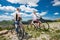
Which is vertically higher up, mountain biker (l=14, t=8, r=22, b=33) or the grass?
mountain biker (l=14, t=8, r=22, b=33)

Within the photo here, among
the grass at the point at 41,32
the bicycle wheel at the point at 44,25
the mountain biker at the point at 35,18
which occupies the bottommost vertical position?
the grass at the point at 41,32

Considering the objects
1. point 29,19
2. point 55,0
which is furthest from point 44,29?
point 55,0

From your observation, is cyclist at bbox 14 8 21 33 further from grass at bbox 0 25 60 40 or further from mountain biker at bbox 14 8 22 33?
grass at bbox 0 25 60 40

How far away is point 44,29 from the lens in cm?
416

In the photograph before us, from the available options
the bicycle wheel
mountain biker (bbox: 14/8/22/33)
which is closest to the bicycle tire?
the bicycle wheel

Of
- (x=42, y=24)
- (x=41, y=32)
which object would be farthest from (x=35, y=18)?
(x=41, y=32)

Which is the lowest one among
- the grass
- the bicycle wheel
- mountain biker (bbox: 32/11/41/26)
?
the grass

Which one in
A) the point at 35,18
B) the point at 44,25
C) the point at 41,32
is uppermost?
the point at 35,18

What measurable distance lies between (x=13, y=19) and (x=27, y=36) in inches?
18.5

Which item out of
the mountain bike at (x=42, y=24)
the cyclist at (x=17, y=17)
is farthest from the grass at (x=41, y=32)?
the cyclist at (x=17, y=17)

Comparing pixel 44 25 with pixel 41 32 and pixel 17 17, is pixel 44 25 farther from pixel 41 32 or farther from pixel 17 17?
pixel 17 17

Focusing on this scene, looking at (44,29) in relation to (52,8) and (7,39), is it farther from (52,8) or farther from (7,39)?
(7,39)

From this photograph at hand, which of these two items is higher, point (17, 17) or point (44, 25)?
point (17, 17)

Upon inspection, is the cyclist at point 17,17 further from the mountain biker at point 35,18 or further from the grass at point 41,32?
the mountain biker at point 35,18
